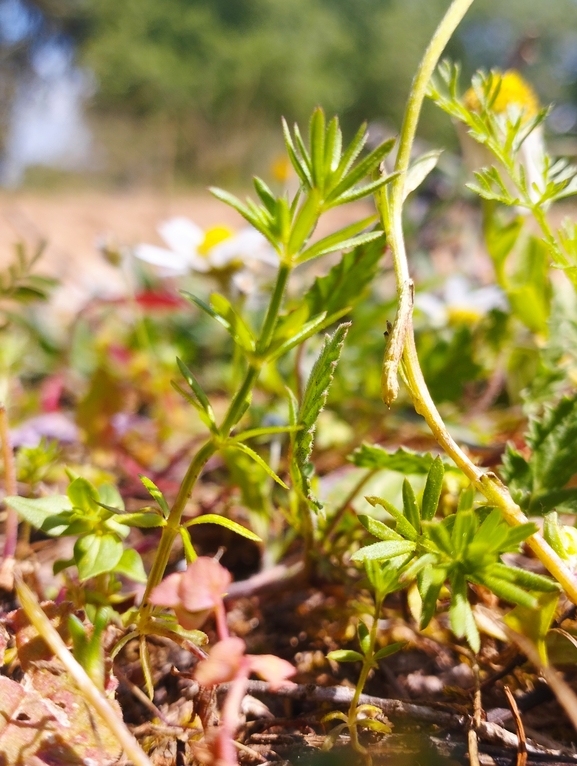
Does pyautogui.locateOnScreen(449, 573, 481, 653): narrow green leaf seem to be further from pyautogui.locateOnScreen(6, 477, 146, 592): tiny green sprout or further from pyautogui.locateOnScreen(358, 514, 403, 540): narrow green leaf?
pyautogui.locateOnScreen(6, 477, 146, 592): tiny green sprout

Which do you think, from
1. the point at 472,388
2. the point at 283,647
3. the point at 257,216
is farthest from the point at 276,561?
the point at 472,388

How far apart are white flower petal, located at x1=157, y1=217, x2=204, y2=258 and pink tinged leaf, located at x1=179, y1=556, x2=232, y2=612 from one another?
0.66 m

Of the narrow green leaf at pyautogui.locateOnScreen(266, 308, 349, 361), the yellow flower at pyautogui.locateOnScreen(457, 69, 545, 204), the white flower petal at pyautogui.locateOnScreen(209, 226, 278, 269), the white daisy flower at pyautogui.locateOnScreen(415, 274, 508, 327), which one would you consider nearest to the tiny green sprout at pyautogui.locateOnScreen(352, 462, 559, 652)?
the narrow green leaf at pyautogui.locateOnScreen(266, 308, 349, 361)

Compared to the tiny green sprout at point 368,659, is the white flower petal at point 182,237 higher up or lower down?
higher up

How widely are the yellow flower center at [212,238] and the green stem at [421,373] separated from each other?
53 cm

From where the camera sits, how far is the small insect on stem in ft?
1.17

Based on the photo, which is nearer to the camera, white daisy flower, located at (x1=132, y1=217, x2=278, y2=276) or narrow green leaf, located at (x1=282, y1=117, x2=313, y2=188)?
narrow green leaf, located at (x1=282, y1=117, x2=313, y2=188)

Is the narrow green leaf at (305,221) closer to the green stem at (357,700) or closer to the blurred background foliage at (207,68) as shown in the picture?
the green stem at (357,700)

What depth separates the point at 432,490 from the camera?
0.37m

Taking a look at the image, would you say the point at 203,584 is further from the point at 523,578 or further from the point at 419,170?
the point at 419,170

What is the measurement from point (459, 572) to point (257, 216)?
0.72 feet

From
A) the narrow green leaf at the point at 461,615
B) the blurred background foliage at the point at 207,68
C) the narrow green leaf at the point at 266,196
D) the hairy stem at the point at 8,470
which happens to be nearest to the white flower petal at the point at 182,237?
the hairy stem at the point at 8,470

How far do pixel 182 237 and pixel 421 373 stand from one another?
0.66 m

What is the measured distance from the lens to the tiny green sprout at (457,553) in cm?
33
